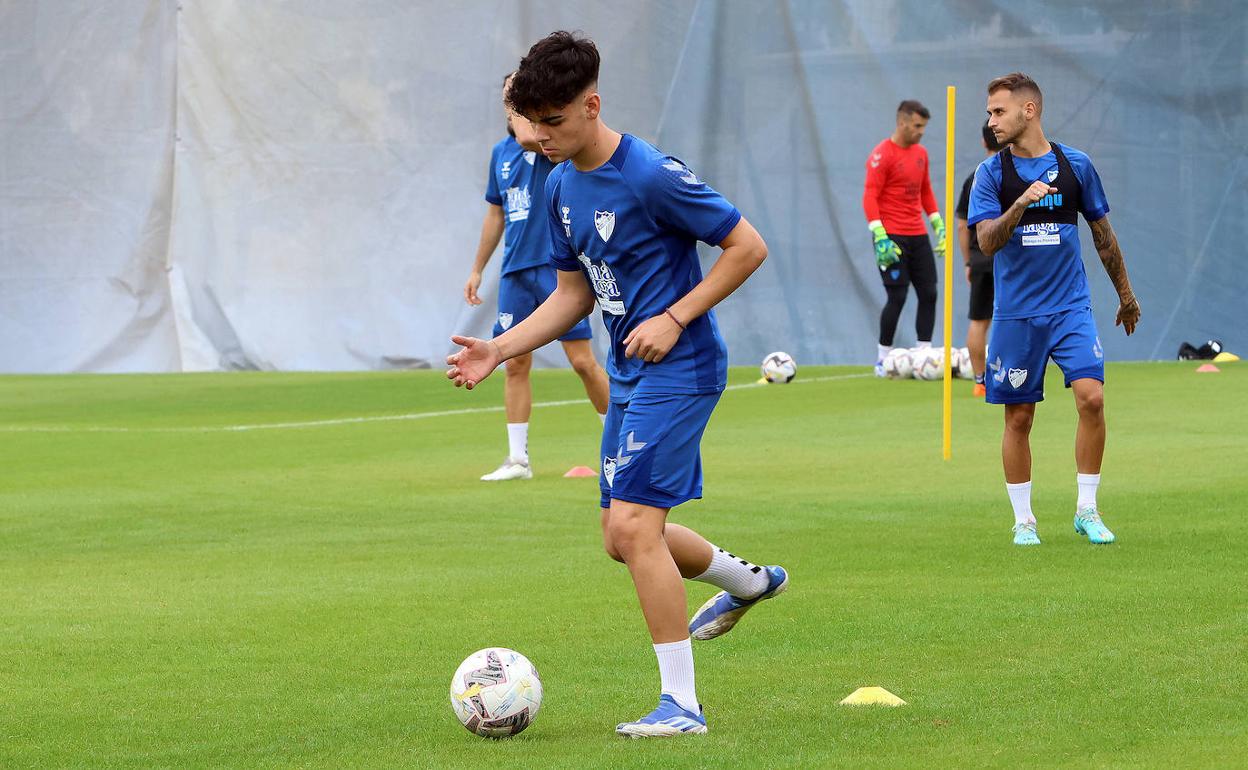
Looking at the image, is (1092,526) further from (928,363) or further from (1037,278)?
(928,363)

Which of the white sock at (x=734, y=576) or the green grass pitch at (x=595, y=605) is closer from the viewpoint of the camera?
the green grass pitch at (x=595, y=605)

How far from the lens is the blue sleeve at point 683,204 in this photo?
4625mm

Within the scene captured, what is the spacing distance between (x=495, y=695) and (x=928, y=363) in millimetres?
12356

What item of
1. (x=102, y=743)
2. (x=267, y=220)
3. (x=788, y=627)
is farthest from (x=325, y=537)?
(x=267, y=220)

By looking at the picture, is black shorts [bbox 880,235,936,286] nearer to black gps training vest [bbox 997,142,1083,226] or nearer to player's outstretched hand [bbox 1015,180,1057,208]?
black gps training vest [bbox 997,142,1083,226]

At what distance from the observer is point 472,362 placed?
15.7 feet

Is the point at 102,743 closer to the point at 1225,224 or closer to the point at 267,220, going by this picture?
the point at 1225,224

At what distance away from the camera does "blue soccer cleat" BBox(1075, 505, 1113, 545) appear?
727 cm

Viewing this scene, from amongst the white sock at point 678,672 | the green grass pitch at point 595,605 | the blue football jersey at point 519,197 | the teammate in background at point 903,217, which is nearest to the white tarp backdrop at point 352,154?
the teammate in background at point 903,217

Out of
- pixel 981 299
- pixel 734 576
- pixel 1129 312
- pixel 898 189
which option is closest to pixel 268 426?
pixel 981 299

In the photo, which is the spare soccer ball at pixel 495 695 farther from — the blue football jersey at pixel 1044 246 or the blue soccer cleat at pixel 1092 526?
the blue football jersey at pixel 1044 246

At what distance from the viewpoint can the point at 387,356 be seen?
21.7 metres

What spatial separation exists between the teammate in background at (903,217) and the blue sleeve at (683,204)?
1166 centimetres

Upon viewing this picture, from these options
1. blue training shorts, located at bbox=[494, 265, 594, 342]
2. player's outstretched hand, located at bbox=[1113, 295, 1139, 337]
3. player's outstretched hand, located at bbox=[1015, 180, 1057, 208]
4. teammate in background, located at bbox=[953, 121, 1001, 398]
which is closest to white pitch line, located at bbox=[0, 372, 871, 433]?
teammate in background, located at bbox=[953, 121, 1001, 398]
